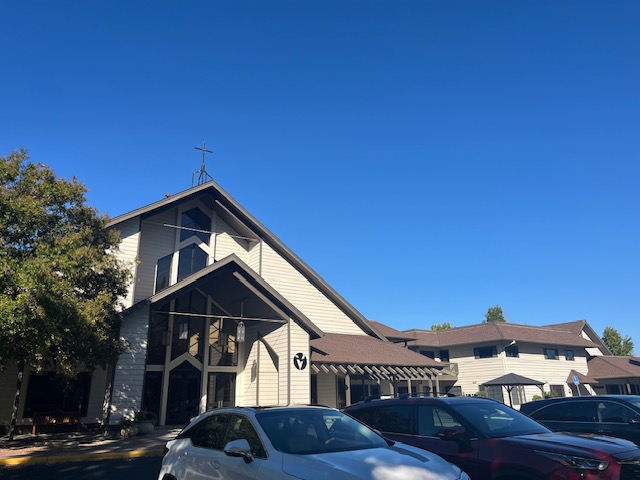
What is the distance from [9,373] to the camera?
1741cm

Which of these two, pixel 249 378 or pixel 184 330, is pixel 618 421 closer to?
pixel 184 330

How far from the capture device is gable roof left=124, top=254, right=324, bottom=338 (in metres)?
17.9

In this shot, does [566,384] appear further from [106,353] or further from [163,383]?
[106,353]

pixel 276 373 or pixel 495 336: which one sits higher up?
pixel 495 336

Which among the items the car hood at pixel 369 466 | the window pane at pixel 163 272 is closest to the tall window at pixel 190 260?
the window pane at pixel 163 272

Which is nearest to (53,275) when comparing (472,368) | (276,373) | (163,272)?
(163,272)

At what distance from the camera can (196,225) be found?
23328 mm

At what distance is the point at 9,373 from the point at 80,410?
2.86m

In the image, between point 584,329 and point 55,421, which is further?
point 584,329

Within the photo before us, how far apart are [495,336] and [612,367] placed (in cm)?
1150

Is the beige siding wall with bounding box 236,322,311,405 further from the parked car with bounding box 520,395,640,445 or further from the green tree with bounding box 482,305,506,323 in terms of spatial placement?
the green tree with bounding box 482,305,506,323

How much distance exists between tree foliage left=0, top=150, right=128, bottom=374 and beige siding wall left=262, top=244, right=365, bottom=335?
8.85 meters

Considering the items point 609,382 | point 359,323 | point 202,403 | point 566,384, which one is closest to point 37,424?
point 202,403

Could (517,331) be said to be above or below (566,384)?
above
